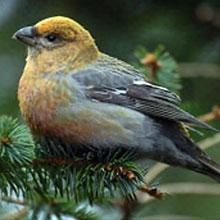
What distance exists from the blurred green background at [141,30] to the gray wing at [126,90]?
0.78 meters

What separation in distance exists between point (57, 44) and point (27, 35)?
184mm

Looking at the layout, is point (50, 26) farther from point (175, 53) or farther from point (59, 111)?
point (175, 53)

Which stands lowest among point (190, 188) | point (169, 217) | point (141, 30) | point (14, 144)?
point (169, 217)

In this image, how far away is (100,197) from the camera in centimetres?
411

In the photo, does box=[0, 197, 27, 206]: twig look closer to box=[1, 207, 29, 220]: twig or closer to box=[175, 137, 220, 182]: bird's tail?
box=[1, 207, 29, 220]: twig

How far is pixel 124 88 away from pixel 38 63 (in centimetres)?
41

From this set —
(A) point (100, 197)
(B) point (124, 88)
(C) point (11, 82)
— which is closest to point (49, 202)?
(A) point (100, 197)

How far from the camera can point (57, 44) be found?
4754 mm

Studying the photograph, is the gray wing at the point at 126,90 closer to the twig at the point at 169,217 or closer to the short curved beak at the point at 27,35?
the short curved beak at the point at 27,35

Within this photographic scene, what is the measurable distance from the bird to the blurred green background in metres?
0.72

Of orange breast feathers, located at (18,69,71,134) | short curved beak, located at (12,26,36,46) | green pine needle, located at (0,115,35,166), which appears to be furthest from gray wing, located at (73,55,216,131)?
green pine needle, located at (0,115,35,166)

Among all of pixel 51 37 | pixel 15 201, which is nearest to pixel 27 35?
pixel 51 37

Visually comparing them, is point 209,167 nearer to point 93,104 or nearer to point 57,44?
point 93,104

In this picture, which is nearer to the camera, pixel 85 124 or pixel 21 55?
pixel 85 124
